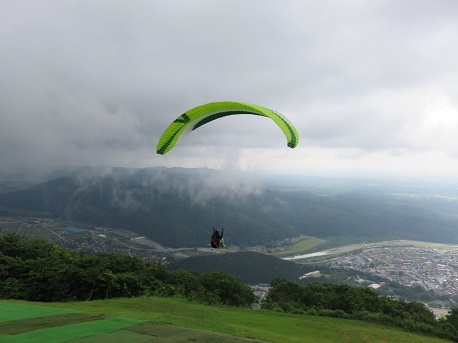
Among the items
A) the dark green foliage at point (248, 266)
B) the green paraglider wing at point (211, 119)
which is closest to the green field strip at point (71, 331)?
the green paraglider wing at point (211, 119)

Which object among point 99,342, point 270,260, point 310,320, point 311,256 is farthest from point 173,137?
point 311,256

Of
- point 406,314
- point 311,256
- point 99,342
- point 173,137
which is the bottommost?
point 311,256

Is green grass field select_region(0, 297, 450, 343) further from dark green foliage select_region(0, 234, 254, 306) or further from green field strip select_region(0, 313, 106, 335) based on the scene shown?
dark green foliage select_region(0, 234, 254, 306)

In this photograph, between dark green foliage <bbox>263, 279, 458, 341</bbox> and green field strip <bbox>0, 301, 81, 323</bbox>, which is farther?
dark green foliage <bbox>263, 279, 458, 341</bbox>

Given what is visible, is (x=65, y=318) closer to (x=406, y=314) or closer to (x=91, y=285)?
(x=91, y=285)

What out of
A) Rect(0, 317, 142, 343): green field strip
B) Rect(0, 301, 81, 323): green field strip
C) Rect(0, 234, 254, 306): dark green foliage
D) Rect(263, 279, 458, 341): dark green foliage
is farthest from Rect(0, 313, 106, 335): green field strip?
Rect(263, 279, 458, 341): dark green foliage
